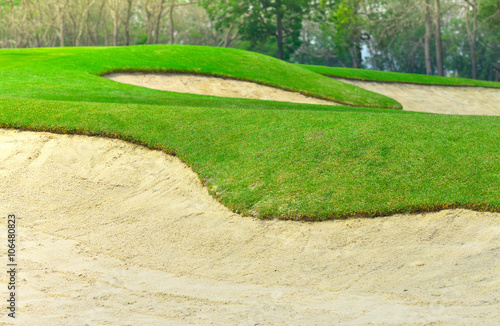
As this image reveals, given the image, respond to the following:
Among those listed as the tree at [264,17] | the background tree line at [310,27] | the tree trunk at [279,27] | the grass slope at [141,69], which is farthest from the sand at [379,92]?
the tree at [264,17]

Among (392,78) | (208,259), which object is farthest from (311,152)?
(392,78)

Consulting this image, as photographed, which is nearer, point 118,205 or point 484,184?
point 484,184

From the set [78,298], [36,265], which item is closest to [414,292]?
[78,298]

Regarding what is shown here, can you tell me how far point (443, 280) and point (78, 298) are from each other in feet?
14.6

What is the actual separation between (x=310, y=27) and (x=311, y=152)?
7395 cm

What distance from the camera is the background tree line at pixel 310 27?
49219 mm

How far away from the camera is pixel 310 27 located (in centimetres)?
7981

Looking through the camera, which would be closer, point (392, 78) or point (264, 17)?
point (392, 78)

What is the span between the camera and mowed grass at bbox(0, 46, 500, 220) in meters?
8.13

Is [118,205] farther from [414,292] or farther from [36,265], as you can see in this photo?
[414,292]

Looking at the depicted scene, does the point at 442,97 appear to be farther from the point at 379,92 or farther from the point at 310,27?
the point at 310,27

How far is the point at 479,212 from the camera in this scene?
301 inches

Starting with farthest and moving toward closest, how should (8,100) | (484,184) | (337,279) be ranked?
(8,100) → (484,184) → (337,279)

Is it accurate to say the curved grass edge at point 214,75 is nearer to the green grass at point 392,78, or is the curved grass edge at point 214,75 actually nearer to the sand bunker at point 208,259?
the green grass at point 392,78
